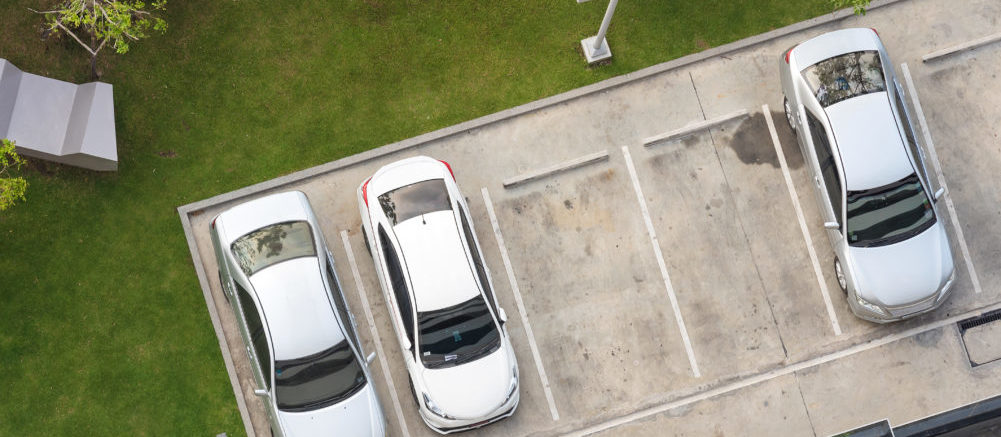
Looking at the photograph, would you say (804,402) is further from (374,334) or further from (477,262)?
(374,334)

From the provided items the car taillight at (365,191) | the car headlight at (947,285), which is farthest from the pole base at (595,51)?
the car headlight at (947,285)

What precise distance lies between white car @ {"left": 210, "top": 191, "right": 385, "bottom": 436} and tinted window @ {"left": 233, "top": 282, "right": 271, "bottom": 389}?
0.05 ft

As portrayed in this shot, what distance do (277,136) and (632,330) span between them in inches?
267

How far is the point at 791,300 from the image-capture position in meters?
11.5

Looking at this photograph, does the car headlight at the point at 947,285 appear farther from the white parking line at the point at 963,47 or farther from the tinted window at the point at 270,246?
the tinted window at the point at 270,246

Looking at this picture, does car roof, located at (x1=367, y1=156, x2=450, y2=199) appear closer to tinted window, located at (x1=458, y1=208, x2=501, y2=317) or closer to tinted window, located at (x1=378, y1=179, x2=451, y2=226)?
tinted window, located at (x1=378, y1=179, x2=451, y2=226)

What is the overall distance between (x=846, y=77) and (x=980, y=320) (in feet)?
15.7

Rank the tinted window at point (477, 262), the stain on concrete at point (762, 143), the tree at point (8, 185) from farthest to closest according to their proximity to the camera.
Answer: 1. the stain on concrete at point (762, 143)
2. the tinted window at point (477, 262)
3. the tree at point (8, 185)

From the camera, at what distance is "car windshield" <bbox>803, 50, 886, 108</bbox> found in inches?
422

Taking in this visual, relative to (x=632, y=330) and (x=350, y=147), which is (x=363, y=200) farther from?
(x=632, y=330)

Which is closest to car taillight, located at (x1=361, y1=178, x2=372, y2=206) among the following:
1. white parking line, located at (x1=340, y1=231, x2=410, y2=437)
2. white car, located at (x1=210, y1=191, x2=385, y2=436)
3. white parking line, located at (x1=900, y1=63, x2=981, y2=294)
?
white car, located at (x1=210, y1=191, x2=385, y2=436)

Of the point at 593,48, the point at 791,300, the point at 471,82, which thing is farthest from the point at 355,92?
the point at 791,300

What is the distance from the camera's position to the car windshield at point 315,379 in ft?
33.3

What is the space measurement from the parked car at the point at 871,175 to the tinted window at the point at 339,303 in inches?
306
